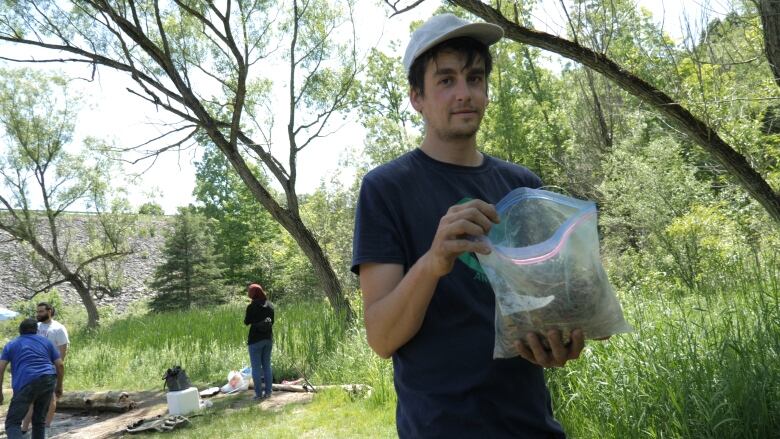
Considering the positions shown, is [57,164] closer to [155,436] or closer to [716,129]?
[155,436]

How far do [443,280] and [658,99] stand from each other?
13.4 feet

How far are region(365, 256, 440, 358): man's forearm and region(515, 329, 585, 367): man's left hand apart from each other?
0.67ft

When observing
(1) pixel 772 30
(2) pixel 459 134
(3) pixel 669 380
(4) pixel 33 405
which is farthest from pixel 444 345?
(4) pixel 33 405

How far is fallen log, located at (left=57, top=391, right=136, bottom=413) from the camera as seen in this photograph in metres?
10.8

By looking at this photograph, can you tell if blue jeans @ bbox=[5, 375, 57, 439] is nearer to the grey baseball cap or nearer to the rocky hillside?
the grey baseball cap

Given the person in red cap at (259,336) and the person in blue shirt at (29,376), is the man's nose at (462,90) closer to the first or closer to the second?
the person in blue shirt at (29,376)

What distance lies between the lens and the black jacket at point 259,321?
9.44 m

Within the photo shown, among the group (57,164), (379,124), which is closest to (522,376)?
(57,164)

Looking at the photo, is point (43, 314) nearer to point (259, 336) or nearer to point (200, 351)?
point (259, 336)

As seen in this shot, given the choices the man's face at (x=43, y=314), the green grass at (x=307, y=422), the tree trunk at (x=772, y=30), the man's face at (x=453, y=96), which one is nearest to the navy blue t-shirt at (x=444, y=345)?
the man's face at (x=453, y=96)

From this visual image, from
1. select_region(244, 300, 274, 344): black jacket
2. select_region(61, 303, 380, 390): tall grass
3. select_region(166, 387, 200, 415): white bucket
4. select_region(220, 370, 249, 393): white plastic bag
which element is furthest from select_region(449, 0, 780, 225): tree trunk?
select_region(220, 370, 249, 393): white plastic bag

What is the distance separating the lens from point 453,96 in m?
1.46

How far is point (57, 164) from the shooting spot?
24.2 m

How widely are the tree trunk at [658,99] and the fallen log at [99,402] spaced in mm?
9092
